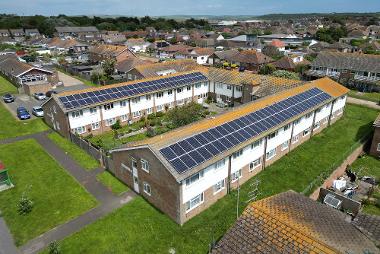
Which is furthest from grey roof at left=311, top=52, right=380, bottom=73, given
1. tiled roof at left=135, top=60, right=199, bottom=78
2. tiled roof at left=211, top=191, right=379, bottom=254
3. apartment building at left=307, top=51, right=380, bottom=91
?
tiled roof at left=211, top=191, right=379, bottom=254

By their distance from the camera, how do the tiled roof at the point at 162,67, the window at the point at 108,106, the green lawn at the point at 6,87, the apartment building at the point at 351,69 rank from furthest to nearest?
the apartment building at the point at 351,69, the green lawn at the point at 6,87, the tiled roof at the point at 162,67, the window at the point at 108,106

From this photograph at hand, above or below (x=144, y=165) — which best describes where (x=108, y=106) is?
below

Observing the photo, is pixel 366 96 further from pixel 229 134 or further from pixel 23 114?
pixel 23 114

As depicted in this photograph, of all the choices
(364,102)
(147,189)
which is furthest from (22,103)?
(364,102)

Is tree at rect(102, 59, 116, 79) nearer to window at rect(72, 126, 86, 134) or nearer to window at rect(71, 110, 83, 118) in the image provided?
window at rect(72, 126, 86, 134)

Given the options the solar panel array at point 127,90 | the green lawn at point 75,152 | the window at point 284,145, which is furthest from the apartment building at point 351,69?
the green lawn at point 75,152

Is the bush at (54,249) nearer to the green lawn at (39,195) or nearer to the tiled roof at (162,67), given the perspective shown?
the green lawn at (39,195)
